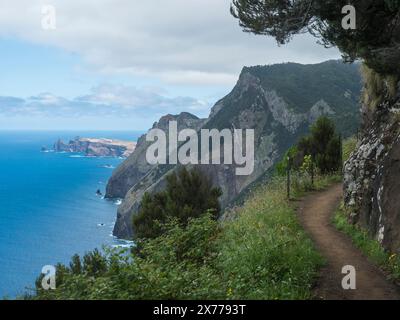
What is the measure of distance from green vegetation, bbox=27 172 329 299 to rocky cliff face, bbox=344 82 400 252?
1.75m

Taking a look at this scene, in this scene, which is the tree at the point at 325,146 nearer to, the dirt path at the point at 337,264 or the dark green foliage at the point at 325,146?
the dark green foliage at the point at 325,146

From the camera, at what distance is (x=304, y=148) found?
86.2 ft

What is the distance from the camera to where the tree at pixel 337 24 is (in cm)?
1231

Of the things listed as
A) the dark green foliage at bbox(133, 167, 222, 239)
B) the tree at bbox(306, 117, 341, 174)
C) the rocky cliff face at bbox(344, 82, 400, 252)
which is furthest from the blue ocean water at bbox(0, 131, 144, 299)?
the rocky cliff face at bbox(344, 82, 400, 252)

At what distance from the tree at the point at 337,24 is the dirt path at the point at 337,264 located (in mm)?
5259

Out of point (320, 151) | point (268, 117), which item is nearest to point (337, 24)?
point (320, 151)

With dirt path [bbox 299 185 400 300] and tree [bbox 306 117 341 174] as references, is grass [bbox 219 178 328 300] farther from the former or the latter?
tree [bbox 306 117 341 174]

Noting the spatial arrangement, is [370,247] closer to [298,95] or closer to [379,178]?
[379,178]

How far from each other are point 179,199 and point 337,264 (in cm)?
1761

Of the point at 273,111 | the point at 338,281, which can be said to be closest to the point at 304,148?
the point at 338,281

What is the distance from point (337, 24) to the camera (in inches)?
492
